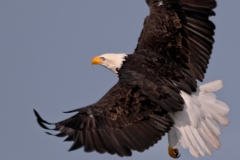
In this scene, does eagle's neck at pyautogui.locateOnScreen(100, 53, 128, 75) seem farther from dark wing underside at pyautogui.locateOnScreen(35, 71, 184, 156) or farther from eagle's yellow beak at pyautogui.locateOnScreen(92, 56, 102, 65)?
dark wing underside at pyautogui.locateOnScreen(35, 71, 184, 156)

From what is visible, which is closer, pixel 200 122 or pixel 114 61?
pixel 200 122

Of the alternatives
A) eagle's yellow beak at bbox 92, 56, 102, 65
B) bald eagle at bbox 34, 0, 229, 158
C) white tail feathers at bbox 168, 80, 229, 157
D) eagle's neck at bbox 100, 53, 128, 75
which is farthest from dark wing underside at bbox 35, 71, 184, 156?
eagle's yellow beak at bbox 92, 56, 102, 65

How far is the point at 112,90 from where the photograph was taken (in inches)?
412

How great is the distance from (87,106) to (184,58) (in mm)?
1641

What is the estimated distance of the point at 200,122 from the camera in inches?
434

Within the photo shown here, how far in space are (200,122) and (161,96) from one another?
0.85 m

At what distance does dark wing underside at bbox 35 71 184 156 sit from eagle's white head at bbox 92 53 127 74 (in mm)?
783

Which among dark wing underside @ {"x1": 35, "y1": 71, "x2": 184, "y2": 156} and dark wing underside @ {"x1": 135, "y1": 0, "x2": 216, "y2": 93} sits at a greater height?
dark wing underside @ {"x1": 135, "y1": 0, "x2": 216, "y2": 93}

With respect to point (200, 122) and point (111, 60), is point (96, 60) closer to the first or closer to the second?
point (111, 60)

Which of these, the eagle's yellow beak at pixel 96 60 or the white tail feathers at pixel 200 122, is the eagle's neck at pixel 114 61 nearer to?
the eagle's yellow beak at pixel 96 60

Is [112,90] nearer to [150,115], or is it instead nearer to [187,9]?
[150,115]

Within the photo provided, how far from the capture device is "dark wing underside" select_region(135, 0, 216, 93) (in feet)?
36.8

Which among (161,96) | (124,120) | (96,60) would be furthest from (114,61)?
(124,120)

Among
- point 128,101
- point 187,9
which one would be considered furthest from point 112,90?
point 187,9
